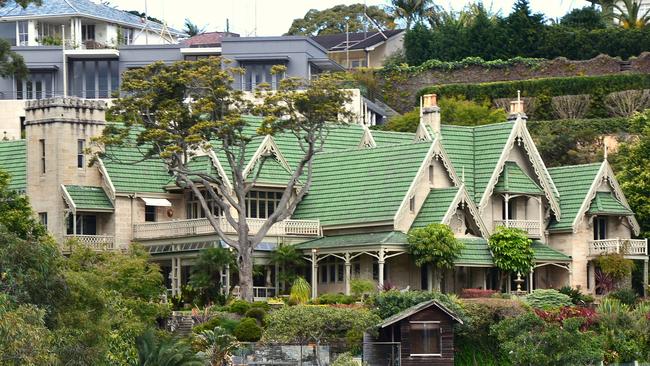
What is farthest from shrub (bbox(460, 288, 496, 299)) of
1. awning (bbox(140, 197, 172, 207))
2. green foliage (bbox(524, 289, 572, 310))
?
awning (bbox(140, 197, 172, 207))

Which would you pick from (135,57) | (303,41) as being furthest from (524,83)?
(135,57)

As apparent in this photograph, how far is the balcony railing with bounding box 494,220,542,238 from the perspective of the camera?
79.0 meters

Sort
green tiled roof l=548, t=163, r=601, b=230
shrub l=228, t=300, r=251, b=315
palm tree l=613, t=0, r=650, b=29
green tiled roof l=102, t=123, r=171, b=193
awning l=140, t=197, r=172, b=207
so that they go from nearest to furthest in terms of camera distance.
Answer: shrub l=228, t=300, r=251, b=315
awning l=140, t=197, r=172, b=207
green tiled roof l=102, t=123, r=171, b=193
green tiled roof l=548, t=163, r=601, b=230
palm tree l=613, t=0, r=650, b=29

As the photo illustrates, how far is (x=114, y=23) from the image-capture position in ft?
444

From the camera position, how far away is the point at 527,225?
79188 mm

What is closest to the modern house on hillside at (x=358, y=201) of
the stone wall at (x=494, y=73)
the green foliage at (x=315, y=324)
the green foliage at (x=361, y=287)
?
the green foliage at (x=361, y=287)

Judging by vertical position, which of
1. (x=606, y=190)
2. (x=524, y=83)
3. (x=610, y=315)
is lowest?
(x=610, y=315)

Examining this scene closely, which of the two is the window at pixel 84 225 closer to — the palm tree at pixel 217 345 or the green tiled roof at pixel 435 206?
the green tiled roof at pixel 435 206

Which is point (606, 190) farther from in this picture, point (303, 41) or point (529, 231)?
point (303, 41)

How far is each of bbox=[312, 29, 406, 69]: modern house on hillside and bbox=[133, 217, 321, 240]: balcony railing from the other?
58.1 metres

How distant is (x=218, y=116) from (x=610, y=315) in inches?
667

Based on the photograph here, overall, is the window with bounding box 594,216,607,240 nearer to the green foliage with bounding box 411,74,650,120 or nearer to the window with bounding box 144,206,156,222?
the window with bounding box 144,206,156,222

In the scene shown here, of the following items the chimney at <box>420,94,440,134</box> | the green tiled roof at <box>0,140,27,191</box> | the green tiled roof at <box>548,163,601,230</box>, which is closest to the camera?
the green tiled roof at <box>548,163,601,230</box>

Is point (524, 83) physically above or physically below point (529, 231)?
above
